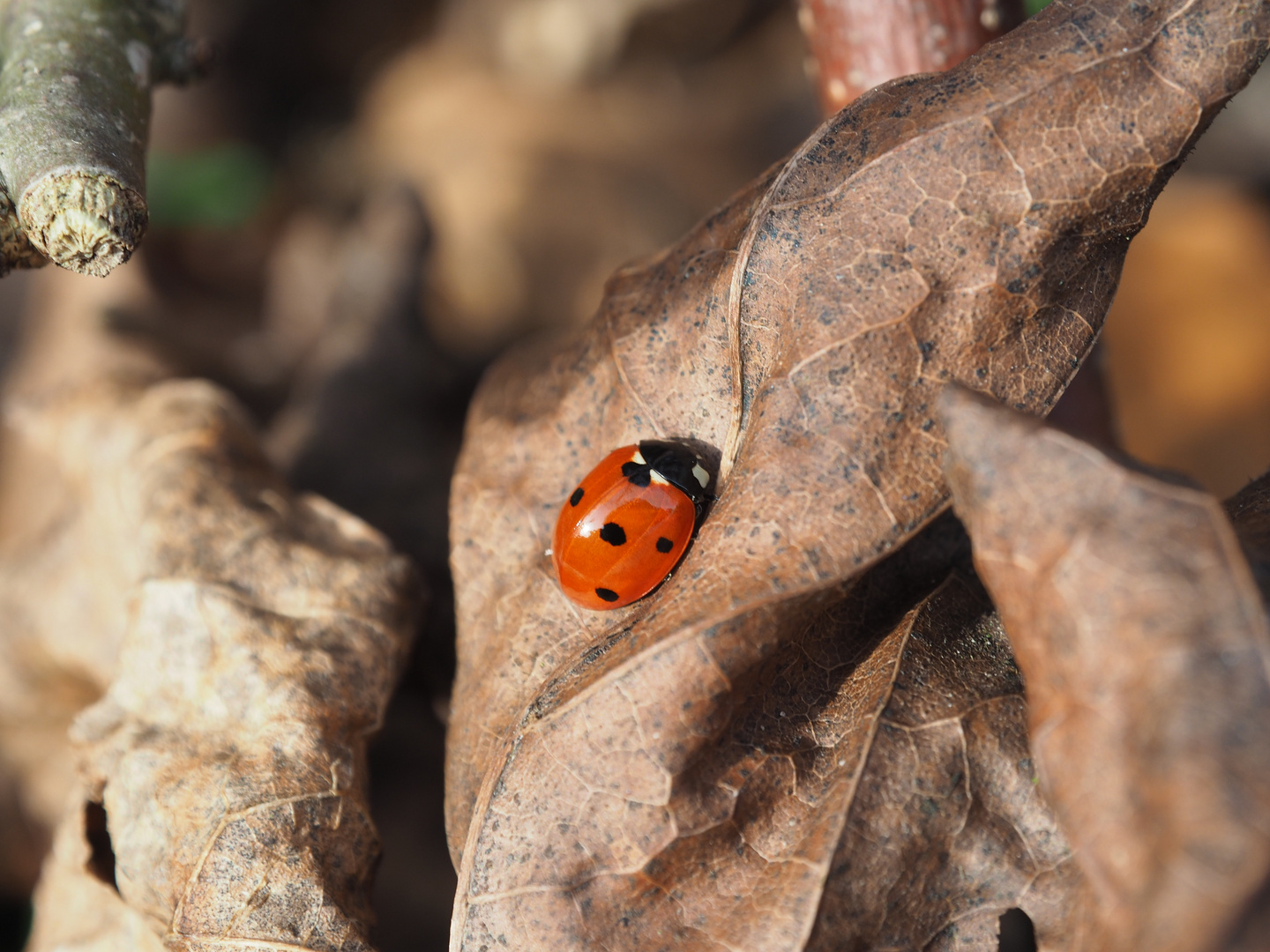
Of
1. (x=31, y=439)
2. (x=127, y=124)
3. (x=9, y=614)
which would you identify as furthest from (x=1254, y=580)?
(x=9, y=614)

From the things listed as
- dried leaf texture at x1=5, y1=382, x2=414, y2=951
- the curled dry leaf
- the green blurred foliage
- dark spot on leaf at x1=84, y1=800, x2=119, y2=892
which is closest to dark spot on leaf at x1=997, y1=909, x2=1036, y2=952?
the curled dry leaf

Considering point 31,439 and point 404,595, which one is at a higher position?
point 31,439

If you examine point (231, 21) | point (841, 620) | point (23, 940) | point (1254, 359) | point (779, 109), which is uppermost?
point (231, 21)

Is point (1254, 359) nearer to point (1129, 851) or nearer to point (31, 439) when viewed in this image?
point (1129, 851)

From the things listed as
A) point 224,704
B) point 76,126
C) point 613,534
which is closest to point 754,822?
point 613,534

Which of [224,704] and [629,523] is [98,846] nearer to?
[224,704]

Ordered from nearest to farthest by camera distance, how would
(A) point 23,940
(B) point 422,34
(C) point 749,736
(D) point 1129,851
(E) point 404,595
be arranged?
1. (D) point 1129,851
2. (C) point 749,736
3. (E) point 404,595
4. (A) point 23,940
5. (B) point 422,34

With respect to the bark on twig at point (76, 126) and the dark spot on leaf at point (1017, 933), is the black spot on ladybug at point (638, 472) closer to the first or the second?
the bark on twig at point (76, 126)
